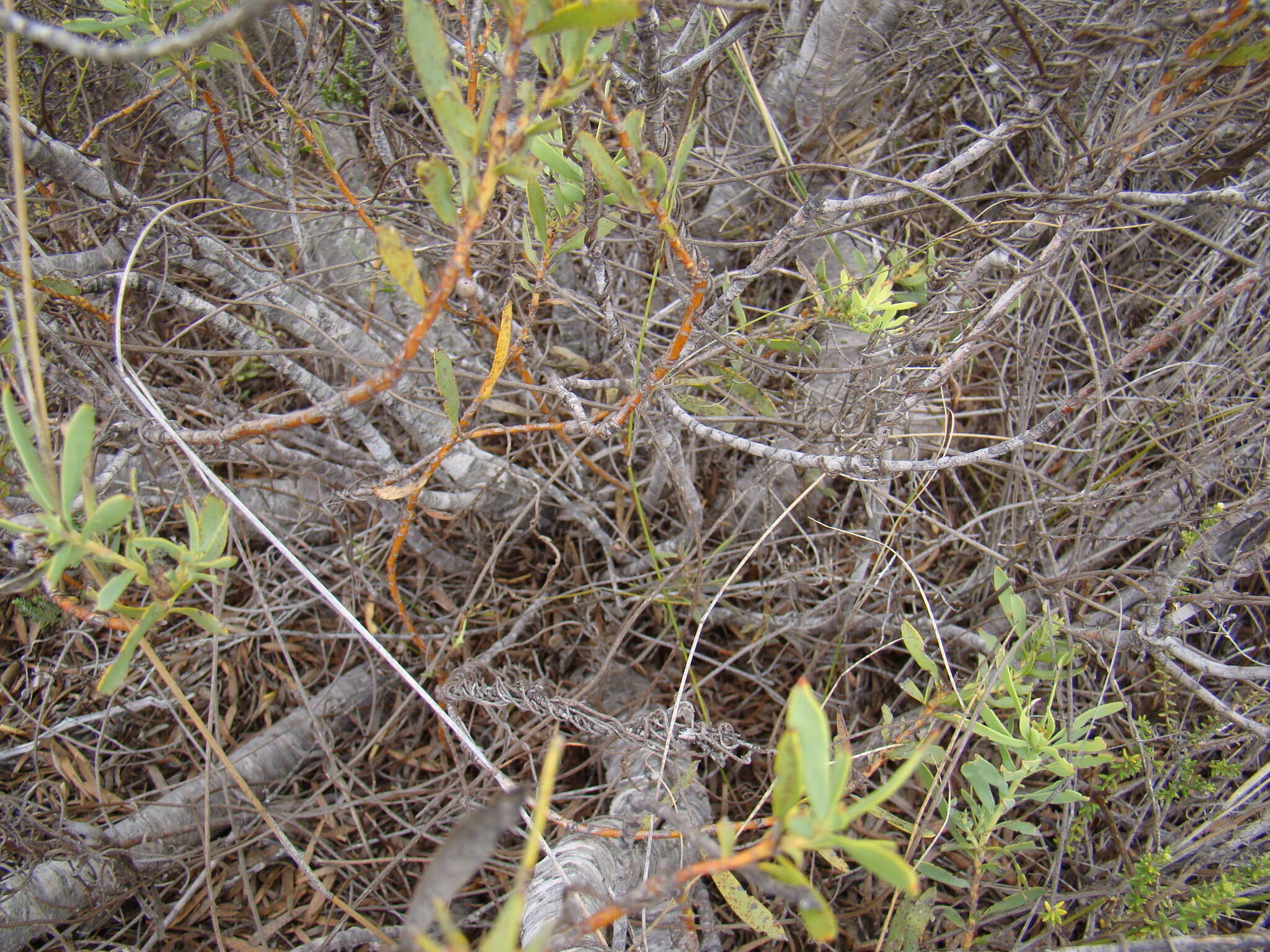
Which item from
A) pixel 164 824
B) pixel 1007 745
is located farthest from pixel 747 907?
pixel 164 824

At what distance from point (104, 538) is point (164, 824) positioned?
96cm

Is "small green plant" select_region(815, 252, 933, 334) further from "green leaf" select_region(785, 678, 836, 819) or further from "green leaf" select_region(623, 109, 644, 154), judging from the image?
"green leaf" select_region(785, 678, 836, 819)

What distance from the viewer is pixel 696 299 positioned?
89 cm

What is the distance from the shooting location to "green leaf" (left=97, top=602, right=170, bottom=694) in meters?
0.73

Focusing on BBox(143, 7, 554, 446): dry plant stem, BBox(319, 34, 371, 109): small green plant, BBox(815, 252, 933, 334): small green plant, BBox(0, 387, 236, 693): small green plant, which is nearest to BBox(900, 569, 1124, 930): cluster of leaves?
BBox(815, 252, 933, 334): small green plant

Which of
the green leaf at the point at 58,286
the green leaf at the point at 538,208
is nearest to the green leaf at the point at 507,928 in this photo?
the green leaf at the point at 538,208

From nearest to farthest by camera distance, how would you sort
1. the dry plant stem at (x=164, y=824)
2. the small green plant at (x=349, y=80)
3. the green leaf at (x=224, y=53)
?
the green leaf at (x=224, y=53) < the dry plant stem at (x=164, y=824) < the small green plant at (x=349, y=80)

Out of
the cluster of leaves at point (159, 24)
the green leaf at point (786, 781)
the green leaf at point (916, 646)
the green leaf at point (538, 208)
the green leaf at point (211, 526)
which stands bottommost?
the green leaf at point (916, 646)

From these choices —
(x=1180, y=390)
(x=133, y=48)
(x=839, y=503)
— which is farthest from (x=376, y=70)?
(x=1180, y=390)

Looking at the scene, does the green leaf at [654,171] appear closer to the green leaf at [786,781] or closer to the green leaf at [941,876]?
the green leaf at [786,781]

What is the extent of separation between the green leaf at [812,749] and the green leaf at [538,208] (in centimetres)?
68

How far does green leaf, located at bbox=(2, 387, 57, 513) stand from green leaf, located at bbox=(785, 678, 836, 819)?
71 centimetres

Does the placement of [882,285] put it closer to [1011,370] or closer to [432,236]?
[1011,370]

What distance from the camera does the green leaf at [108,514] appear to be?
2.22ft
